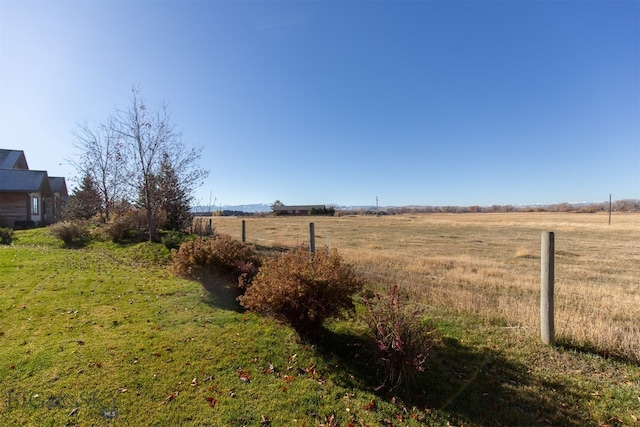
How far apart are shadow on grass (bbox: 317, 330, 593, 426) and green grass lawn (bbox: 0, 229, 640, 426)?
0.05 feet

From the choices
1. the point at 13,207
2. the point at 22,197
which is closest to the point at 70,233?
the point at 22,197

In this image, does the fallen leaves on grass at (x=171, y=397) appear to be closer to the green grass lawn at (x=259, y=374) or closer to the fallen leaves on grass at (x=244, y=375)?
the green grass lawn at (x=259, y=374)

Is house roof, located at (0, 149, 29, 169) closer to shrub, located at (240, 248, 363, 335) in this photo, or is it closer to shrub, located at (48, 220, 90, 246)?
shrub, located at (48, 220, 90, 246)

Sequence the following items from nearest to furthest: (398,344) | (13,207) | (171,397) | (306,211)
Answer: (171,397) → (398,344) → (13,207) → (306,211)

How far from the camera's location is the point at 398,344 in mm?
3408

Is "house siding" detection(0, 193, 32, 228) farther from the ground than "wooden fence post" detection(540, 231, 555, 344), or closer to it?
farther from the ground

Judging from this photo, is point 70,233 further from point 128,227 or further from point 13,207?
point 13,207

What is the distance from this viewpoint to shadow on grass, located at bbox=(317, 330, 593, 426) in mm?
3188

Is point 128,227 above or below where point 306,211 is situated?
below

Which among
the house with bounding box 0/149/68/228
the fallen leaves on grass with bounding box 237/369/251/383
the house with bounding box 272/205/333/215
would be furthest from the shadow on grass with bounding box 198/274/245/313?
the house with bounding box 272/205/333/215

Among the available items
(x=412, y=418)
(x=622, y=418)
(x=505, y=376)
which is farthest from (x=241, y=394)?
(x=622, y=418)

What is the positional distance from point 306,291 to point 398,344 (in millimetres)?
1271

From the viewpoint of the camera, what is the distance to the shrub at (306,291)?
4.07 m

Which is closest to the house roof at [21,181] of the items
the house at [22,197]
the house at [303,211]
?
the house at [22,197]
